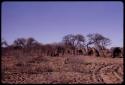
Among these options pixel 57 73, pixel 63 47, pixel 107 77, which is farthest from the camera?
pixel 63 47

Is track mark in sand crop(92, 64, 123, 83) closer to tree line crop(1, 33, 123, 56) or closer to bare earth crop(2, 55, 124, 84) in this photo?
bare earth crop(2, 55, 124, 84)

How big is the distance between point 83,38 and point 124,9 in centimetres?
1639

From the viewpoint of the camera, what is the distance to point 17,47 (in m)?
16.6

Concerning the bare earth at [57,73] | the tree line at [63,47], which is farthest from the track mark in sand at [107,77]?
the tree line at [63,47]

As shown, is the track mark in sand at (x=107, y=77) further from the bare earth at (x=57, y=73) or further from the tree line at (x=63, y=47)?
the tree line at (x=63, y=47)

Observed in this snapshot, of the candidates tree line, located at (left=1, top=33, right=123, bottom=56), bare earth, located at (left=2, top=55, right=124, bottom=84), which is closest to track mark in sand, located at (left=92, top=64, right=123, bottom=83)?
bare earth, located at (left=2, top=55, right=124, bottom=84)

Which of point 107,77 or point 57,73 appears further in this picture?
point 57,73

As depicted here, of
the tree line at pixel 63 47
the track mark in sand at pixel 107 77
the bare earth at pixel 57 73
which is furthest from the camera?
the tree line at pixel 63 47

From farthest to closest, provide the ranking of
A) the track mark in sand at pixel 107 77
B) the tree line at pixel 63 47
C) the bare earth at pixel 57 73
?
the tree line at pixel 63 47 < the bare earth at pixel 57 73 < the track mark in sand at pixel 107 77

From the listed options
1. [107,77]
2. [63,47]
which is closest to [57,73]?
[107,77]

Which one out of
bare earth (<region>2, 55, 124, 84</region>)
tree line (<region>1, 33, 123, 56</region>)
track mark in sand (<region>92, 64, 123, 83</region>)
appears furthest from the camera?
tree line (<region>1, 33, 123, 56</region>)

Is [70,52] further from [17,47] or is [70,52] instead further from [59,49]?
[17,47]

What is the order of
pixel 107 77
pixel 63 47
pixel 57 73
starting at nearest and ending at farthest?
pixel 107 77
pixel 57 73
pixel 63 47

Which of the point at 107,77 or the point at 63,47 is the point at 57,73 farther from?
the point at 63,47
